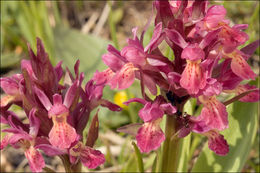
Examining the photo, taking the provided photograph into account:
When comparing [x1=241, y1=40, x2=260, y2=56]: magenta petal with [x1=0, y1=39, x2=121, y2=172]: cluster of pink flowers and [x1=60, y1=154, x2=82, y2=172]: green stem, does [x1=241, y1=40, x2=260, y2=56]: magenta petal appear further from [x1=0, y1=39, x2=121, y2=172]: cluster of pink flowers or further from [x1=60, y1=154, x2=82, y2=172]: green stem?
[x1=60, y1=154, x2=82, y2=172]: green stem

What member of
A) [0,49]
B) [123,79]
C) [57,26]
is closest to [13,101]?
[123,79]

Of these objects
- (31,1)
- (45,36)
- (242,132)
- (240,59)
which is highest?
(31,1)

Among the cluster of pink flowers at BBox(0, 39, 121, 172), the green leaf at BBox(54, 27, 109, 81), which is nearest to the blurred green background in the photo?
the green leaf at BBox(54, 27, 109, 81)

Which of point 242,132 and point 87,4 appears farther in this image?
point 87,4

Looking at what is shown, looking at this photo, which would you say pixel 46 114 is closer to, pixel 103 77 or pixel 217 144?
pixel 103 77

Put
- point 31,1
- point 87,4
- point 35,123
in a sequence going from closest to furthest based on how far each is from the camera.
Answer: point 35,123, point 31,1, point 87,4

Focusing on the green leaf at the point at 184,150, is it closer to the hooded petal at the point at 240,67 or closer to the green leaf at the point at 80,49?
the hooded petal at the point at 240,67

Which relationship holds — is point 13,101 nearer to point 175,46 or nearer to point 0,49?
point 175,46

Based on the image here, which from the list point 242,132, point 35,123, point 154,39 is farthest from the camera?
point 242,132
